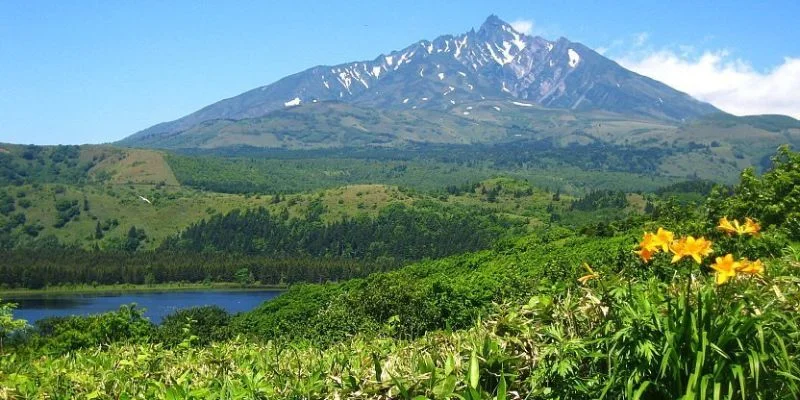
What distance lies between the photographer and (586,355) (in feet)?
19.4

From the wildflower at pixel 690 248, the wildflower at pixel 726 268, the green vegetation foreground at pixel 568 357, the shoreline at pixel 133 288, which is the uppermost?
the wildflower at pixel 690 248

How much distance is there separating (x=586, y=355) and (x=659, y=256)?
10801mm

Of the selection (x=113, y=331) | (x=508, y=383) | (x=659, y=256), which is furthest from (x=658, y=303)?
(x=113, y=331)

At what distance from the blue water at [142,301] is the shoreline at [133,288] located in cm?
379

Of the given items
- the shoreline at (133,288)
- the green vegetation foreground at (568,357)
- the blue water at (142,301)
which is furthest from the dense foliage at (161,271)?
the green vegetation foreground at (568,357)

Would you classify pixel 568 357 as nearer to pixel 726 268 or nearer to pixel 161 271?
pixel 726 268

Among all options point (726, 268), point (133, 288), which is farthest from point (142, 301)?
point (726, 268)

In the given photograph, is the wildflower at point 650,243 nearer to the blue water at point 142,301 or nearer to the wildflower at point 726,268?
the wildflower at point 726,268

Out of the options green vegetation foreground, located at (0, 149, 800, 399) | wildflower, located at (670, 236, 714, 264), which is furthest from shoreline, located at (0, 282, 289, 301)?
wildflower, located at (670, 236, 714, 264)

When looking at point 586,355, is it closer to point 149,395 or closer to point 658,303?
point 658,303

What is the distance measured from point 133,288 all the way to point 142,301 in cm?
2517

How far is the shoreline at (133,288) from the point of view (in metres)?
175

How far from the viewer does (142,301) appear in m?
160

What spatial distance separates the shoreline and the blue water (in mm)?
3785
